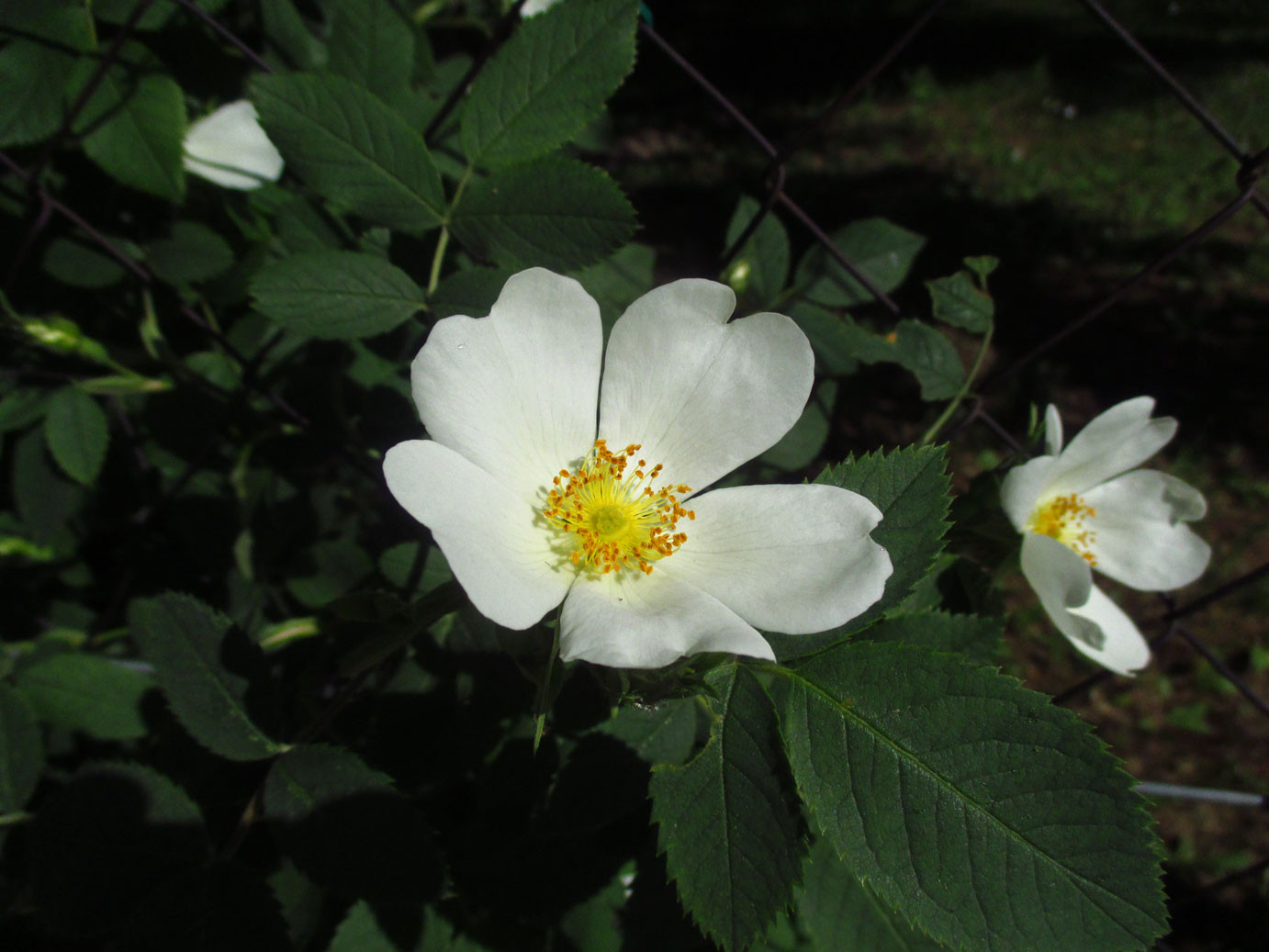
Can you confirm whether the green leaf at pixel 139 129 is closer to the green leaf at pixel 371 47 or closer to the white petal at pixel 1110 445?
the green leaf at pixel 371 47

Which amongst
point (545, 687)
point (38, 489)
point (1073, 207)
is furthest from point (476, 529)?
point (1073, 207)

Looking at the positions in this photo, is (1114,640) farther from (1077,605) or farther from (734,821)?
(734,821)

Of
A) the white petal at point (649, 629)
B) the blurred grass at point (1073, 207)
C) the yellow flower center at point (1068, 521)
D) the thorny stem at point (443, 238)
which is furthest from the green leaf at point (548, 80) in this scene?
the blurred grass at point (1073, 207)

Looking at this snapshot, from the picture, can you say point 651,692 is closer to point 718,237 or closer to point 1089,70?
point 718,237

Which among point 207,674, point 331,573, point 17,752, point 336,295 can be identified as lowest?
point 17,752

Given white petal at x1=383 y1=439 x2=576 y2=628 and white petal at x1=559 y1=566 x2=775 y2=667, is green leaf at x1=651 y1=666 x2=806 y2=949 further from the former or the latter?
white petal at x1=383 y1=439 x2=576 y2=628

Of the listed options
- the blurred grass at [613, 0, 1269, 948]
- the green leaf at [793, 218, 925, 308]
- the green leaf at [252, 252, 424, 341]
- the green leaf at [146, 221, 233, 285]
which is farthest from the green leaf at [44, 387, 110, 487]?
the blurred grass at [613, 0, 1269, 948]
